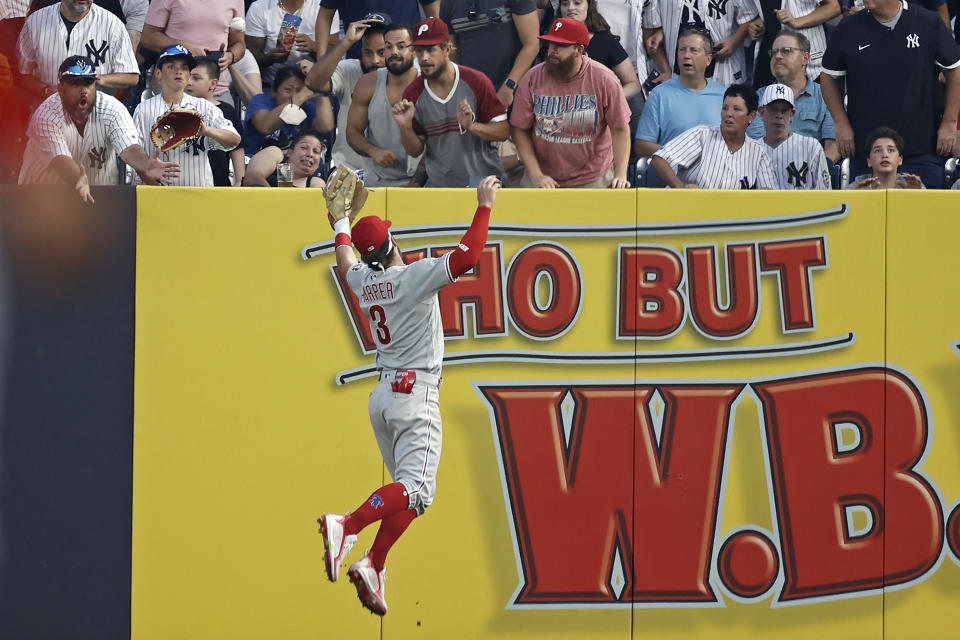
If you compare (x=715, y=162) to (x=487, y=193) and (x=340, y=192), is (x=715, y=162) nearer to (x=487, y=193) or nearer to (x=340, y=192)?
(x=487, y=193)

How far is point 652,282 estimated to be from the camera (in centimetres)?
840

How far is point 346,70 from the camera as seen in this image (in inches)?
419

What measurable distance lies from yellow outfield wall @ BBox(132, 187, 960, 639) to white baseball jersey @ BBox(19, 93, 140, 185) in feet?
2.02

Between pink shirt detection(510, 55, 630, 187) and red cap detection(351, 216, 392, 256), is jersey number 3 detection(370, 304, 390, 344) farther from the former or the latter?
pink shirt detection(510, 55, 630, 187)

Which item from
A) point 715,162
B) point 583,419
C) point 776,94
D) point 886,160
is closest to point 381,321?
point 583,419

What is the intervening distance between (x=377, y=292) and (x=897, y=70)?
5.05 metres

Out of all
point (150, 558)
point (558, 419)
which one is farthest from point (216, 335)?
point (558, 419)

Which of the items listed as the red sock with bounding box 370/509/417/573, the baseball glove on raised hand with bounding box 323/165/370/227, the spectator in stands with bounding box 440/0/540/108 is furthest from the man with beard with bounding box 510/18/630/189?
the red sock with bounding box 370/509/417/573

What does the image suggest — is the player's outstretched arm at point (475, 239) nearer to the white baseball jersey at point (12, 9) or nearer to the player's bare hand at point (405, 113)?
the player's bare hand at point (405, 113)

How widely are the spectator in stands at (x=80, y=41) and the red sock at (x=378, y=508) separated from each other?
4.68 meters

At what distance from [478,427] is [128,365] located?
2274 millimetres

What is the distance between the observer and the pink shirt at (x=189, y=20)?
10.8 m

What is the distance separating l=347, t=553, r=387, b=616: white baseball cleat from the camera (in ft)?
22.4

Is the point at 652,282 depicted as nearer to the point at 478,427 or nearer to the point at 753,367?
the point at 753,367
